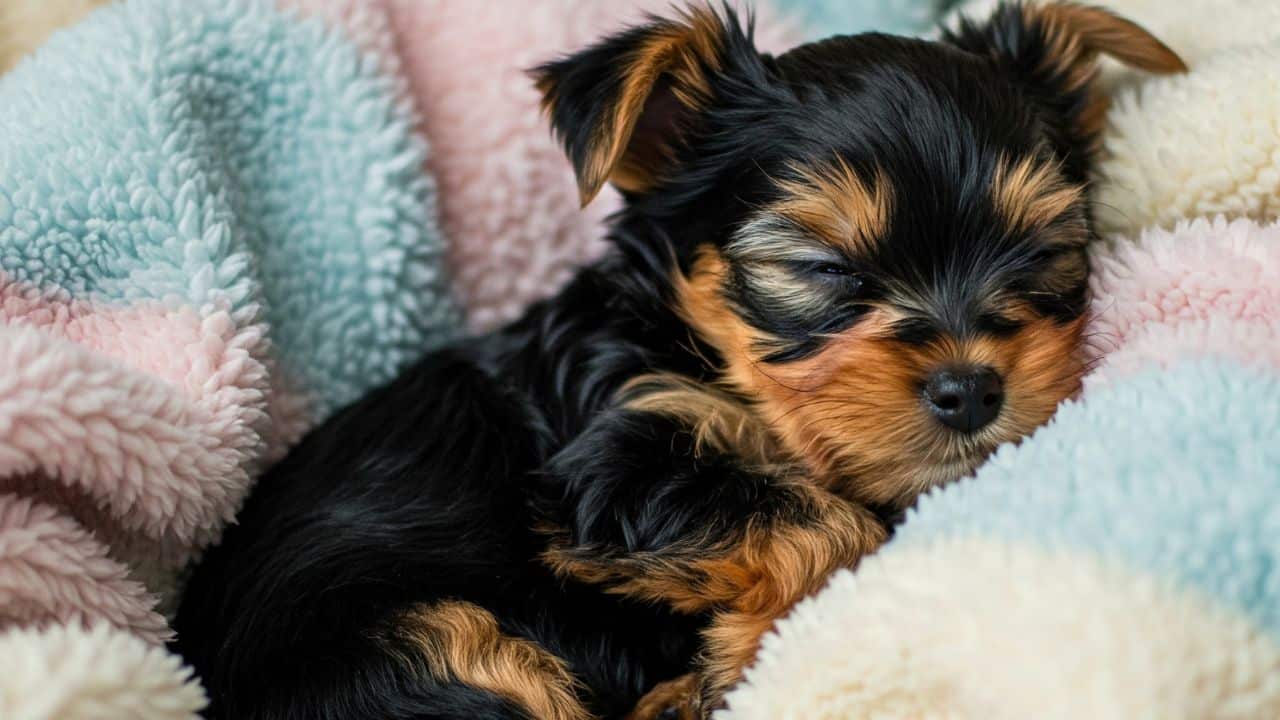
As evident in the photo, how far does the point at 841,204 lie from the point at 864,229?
6cm

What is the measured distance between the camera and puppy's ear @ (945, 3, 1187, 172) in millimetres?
2365

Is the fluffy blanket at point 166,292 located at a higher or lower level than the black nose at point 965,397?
higher

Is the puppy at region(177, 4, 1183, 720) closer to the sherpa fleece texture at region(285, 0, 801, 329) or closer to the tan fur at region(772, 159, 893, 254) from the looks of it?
the tan fur at region(772, 159, 893, 254)

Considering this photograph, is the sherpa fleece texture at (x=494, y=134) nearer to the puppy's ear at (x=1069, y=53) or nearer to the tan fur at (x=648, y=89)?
the tan fur at (x=648, y=89)

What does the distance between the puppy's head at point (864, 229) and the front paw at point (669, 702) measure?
48 centimetres

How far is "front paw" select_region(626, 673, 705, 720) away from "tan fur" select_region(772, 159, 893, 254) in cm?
87

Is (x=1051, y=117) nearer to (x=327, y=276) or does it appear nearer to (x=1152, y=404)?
(x=1152, y=404)

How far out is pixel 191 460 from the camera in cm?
192

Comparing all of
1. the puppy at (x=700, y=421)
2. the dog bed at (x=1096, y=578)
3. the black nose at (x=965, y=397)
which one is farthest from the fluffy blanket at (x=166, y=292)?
the black nose at (x=965, y=397)

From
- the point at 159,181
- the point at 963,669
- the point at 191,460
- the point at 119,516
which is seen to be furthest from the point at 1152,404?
the point at 159,181

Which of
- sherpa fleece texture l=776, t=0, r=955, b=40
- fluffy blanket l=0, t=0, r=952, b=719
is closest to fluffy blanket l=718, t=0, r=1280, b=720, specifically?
fluffy blanket l=0, t=0, r=952, b=719

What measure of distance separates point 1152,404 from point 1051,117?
2.88ft

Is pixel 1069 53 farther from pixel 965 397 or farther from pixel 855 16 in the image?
pixel 965 397

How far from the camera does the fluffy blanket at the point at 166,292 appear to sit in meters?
1.68
